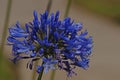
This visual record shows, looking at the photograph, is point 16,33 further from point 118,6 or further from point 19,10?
point 118,6

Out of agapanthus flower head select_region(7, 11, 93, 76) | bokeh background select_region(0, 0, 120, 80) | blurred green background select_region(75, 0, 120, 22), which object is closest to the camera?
agapanthus flower head select_region(7, 11, 93, 76)

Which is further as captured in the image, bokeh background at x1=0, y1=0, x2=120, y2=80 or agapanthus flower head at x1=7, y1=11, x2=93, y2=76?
bokeh background at x1=0, y1=0, x2=120, y2=80

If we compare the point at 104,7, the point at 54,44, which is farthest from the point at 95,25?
the point at 54,44

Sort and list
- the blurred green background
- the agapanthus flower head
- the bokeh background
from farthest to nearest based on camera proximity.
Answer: the blurred green background < the bokeh background < the agapanthus flower head

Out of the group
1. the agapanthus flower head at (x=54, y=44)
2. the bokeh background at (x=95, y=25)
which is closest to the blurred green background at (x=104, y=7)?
the bokeh background at (x=95, y=25)

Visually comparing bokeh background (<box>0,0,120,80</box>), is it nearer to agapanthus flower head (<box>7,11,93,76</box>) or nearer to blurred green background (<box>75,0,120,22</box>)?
blurred green background (<box>75,0,120,22</box>)

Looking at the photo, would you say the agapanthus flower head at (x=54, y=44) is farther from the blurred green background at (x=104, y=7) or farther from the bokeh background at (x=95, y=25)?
the blurred green background at (x=104, y=7)

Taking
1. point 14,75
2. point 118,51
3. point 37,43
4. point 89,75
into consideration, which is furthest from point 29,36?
point 118,51

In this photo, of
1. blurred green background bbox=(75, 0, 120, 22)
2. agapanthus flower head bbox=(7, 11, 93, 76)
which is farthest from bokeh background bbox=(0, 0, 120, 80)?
agapanthus flower head bbox=(7, 11, 93, 76)
